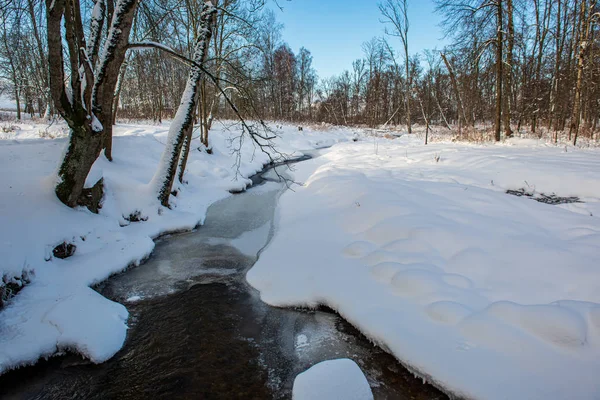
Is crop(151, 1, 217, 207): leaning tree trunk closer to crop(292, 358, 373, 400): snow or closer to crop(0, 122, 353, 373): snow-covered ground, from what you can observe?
crop(0, 122, 353, 373): snow-covered ground

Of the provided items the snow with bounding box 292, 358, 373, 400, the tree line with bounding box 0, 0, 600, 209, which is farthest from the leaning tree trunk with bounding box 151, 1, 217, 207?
the snow with bounding box 292, 358, 373, 400

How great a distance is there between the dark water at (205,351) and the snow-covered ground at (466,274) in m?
0.20

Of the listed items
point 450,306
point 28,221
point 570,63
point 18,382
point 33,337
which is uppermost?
point 570,63

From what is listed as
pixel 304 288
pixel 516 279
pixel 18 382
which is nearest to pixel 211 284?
pixel 304 288

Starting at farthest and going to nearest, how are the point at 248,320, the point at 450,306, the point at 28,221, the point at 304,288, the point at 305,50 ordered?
the point at 305,50
the point at 28,221
the point at 304,288
the point at 248,320
the point at 450,306

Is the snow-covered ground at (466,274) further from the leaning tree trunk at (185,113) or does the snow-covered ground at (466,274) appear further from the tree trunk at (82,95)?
the tree trunk at (82,95)

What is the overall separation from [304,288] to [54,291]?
3.00 m

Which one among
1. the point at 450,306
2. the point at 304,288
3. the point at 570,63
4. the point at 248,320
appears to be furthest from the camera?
the point at 570,63

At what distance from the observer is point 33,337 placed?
2.86 metres

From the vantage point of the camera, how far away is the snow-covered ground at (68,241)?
115 inches

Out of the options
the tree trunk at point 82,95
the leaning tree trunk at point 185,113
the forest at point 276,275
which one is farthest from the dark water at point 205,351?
the leaning tree trunk at point 185,113

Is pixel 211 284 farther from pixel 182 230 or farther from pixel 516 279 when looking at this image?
pixel 516 279

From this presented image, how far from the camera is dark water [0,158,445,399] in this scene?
2.52 meters

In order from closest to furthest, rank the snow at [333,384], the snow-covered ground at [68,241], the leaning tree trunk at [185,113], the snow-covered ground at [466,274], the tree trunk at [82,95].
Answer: the snow at [333,384] → the snow-covered ground at [466,274] → the snow-covered ground at [68,241] → the tree trunk at [82,95] → the leaning tree trunk at [185,113]
